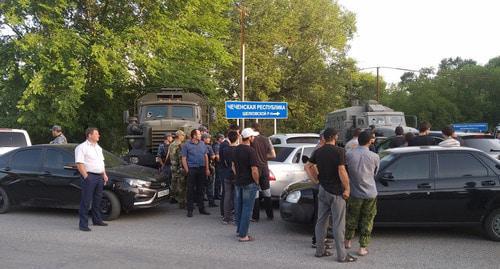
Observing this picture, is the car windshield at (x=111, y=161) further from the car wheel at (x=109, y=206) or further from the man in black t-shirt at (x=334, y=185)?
the man in black t-shirt at (x=334, y=185)

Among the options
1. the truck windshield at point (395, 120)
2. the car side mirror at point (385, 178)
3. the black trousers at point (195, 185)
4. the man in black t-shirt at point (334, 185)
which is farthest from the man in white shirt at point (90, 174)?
the truck windshield at point (395, 120)

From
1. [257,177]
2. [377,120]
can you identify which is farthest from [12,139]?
[377,120]

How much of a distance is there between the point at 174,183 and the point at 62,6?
11.4m

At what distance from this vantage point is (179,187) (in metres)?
10.8

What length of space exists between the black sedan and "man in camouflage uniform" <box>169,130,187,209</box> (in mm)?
349

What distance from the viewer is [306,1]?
39000 millimetres

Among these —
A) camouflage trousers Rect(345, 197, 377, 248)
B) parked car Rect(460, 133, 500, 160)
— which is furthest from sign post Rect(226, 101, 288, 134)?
camouflage trousers Rect(345, 197, 377, 248)

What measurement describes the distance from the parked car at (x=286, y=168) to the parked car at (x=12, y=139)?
290 inches

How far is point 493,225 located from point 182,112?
10.8 metres

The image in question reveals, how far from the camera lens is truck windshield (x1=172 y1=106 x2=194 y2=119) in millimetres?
16375

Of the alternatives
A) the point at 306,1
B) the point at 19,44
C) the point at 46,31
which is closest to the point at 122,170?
the point at 19,44

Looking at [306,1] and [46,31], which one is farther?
[306,1]

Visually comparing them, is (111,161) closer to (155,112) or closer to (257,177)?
(257,177)

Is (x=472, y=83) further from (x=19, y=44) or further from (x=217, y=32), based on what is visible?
(x=19, y=44)
